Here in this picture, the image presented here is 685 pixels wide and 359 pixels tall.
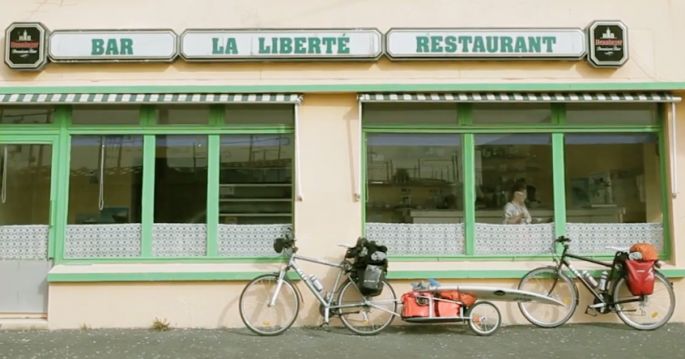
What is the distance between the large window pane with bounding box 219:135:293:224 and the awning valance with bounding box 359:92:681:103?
1.28 m

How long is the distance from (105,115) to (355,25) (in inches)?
131

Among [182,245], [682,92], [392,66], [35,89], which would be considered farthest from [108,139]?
[682,92]

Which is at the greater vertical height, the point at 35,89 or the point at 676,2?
the point at 676,2

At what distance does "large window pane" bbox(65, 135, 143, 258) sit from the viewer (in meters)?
7.60

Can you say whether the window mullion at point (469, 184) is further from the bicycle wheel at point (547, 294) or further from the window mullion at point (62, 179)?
the window mullion at point (62, 179)

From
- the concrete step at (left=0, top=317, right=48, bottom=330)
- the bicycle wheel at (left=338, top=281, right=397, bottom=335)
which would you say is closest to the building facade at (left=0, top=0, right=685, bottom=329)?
the concrete step at (left=0, top=317, right=48, bottom=330)

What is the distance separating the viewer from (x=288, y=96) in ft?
24.7

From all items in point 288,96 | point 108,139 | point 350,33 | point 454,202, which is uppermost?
point 350,33

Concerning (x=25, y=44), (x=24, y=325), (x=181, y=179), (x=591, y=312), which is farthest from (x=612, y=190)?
(x=25, y=44)

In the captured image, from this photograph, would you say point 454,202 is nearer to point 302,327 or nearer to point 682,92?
point 302,327

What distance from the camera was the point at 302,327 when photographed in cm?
737

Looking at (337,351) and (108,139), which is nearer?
(337,351)

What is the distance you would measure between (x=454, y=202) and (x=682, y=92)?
10.4 feet

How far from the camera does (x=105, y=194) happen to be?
7.72 metres
